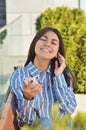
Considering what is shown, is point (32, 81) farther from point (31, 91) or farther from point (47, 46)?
point (47, 46)

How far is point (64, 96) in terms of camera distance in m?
3.78

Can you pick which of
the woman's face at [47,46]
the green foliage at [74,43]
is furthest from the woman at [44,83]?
the green foliage at [74,43]

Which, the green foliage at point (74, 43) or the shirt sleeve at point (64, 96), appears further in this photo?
the green foliage at point (74, 43)

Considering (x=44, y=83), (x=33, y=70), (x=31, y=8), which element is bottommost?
(x=44, y=83)

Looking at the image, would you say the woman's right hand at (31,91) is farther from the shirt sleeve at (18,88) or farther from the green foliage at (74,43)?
the green foliage at (74,43)

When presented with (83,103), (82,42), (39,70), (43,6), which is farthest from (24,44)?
(39,70)

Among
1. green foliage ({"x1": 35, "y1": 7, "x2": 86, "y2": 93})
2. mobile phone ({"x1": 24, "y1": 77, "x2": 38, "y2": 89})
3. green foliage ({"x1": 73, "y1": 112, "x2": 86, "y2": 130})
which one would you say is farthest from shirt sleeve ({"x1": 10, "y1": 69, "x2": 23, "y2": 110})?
green foliage ({"x1": 35, "y1": 7, "x2": 86, "y2": 93})

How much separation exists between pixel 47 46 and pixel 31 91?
0.41 metres

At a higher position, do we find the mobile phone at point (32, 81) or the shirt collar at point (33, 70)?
the shirt collar at point (33, 70)

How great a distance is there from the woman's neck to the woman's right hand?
25cm

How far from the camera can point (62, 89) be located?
383cm

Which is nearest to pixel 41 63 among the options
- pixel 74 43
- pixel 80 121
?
pixel 80 121

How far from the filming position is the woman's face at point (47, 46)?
3834 millimetres

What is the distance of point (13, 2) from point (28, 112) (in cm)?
609
